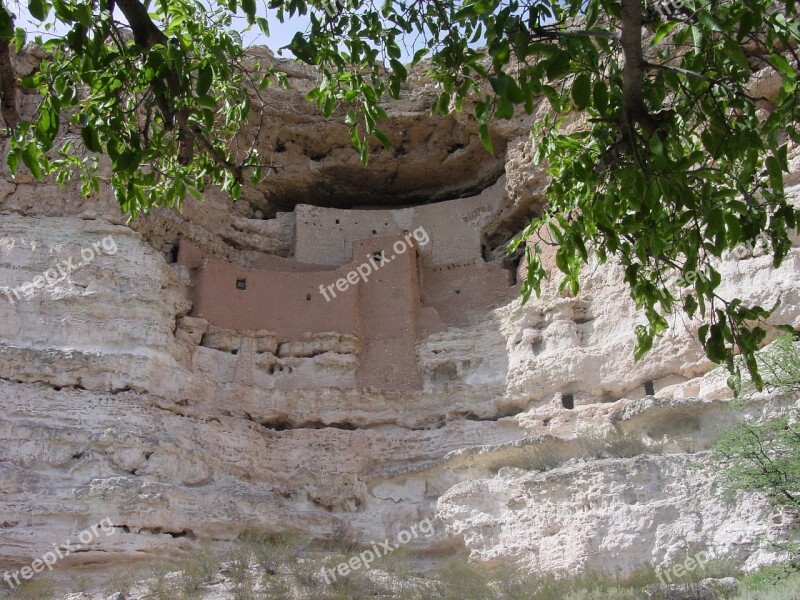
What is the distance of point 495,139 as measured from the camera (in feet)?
64.3

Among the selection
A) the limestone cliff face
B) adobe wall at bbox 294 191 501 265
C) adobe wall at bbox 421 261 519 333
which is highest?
adobe wall at bbox 294 191 501 265

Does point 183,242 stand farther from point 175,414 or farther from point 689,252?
point 689,252

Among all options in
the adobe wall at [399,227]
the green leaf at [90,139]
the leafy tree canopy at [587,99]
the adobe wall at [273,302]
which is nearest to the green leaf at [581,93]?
the leafy tree canopy at [587,99]

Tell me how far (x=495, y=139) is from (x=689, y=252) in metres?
15.4

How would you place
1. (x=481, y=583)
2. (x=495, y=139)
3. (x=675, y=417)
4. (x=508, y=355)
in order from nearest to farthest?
(x=481, y=583), (x=675, y=417), (x=508, y=355), (x=495, y=139)

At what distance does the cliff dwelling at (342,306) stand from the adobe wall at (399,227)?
0.73 ft

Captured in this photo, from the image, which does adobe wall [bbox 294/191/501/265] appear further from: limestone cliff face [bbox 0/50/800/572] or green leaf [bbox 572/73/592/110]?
green leaf [bbox 572/73/592/110]

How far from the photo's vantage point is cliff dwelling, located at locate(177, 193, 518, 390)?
16.2 meters

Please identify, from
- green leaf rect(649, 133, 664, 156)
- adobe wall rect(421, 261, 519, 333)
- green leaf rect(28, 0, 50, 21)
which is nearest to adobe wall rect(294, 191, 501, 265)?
adobe wall rect(421, 261, 519, 333)

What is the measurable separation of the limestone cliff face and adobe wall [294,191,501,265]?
0.05 m

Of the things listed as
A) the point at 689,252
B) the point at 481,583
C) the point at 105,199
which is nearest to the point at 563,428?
the point at 481,583

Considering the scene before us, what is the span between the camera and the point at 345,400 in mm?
15695

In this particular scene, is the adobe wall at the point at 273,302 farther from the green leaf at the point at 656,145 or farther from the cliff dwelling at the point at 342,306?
the green leaf at the point at 656,145

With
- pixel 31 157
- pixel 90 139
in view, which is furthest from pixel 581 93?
pixel 31 157
